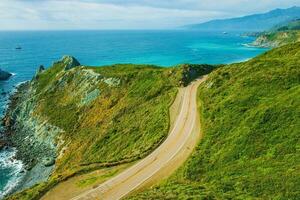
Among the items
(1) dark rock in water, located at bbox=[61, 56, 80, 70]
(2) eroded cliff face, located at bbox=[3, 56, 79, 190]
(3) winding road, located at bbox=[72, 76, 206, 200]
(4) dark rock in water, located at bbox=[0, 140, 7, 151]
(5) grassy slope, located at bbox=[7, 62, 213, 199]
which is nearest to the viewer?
(3) winding road, located at bbox=[72, 76, 206, 200]

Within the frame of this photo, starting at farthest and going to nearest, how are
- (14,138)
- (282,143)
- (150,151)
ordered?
(14,138), (150,151), (282,143)

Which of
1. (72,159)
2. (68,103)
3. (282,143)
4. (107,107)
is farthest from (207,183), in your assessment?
(68,103)

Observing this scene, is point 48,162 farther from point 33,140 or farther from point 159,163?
point 159,163

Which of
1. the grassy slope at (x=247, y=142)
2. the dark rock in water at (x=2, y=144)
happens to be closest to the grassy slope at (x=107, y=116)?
the grassy slope at (x=247, y=142)

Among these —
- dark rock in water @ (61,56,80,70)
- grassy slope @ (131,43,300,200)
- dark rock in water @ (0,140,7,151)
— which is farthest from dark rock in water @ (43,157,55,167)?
dark rock in water @ (61,56,80,70)

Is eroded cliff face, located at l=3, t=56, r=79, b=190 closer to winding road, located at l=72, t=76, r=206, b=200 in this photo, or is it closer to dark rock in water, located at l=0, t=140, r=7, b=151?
dark rock in water, located at l=0, t=140, r=7, b=151

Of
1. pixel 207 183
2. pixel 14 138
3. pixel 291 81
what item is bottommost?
pixel 14 138

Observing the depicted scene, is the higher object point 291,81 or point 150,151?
point 291,81

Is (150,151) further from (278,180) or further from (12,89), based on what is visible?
(12,89)
